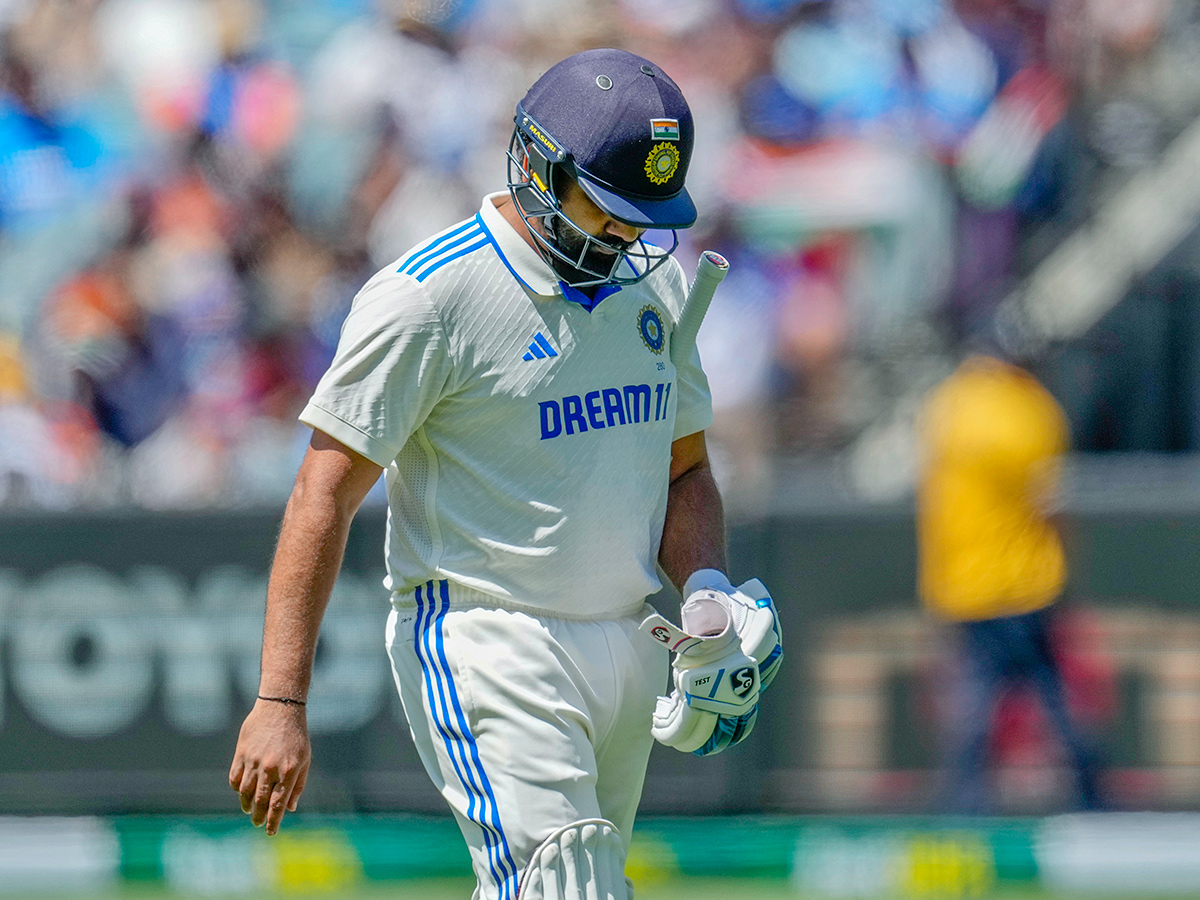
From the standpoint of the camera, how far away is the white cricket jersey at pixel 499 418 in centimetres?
262

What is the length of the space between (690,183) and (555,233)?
198 inches

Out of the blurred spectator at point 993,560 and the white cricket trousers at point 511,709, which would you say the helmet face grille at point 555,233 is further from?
the blurred spectator at point 993,560

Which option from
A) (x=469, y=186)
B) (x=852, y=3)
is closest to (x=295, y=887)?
(x=469, y=186)

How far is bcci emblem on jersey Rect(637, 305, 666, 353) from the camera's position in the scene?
2.85 m

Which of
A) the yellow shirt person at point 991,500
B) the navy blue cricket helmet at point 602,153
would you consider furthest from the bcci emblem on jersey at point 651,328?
the yellow shirt person at point 991,500

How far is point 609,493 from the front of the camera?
2764 millimetres

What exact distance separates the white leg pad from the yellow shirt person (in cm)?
372

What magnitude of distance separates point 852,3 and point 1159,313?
2064mm

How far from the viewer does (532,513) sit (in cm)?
271

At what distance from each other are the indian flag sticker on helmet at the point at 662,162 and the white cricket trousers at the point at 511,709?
29.2 inches

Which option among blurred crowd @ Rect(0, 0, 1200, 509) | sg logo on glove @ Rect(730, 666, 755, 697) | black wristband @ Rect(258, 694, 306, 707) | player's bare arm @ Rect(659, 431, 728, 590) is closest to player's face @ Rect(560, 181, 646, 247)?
player's bare arm @ Rect(659, 431, 728, 590)

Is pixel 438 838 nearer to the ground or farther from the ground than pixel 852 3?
nearer to the ground

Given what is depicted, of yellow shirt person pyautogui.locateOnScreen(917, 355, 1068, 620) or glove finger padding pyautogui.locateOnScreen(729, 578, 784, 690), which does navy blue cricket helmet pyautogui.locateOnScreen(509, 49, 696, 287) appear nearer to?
glove finger padding pyautogui.locateOnScreen(729, 578, 784, 690)

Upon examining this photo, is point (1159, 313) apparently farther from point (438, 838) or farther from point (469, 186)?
point (438, 838)
